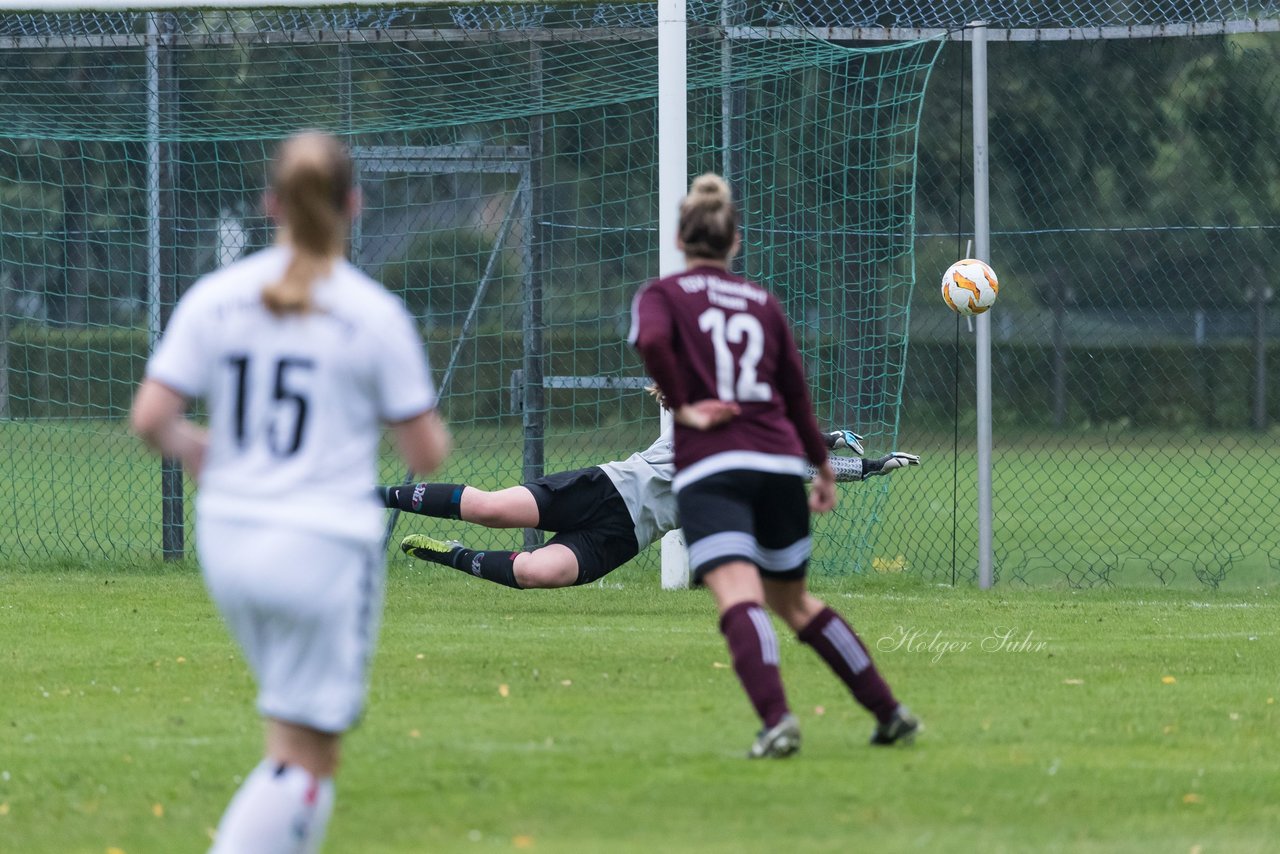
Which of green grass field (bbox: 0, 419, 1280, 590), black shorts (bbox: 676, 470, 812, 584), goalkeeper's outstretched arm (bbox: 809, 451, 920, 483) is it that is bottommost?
green grass field (bbox: 0, 419, 1280, 590)

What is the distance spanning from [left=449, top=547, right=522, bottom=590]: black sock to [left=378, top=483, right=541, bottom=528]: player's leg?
0.16 meters

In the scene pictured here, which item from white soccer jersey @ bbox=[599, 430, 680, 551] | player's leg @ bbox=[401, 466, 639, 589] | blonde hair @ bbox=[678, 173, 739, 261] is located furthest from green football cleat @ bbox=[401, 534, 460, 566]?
blonde hair @ bbox=[678, 173, 739, 261]

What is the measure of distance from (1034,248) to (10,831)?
23829 millimetres

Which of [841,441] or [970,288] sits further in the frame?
[970,288]

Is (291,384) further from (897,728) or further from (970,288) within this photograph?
(970,288)

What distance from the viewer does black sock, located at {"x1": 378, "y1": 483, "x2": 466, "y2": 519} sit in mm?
8695

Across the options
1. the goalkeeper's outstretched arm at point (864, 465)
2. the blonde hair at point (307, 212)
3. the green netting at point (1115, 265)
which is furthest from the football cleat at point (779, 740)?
the green netting at point (1115, 265)

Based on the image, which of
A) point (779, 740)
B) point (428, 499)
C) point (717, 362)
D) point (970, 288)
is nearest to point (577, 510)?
point (428, 499)

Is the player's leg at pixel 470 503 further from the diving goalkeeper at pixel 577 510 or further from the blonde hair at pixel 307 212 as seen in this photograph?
the blonde hair at pixel 307 212

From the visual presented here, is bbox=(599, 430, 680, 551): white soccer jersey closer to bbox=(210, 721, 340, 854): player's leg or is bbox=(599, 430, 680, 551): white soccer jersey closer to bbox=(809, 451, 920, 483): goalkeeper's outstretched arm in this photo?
bbox=(809, 451, 920, 483): goalkeeper's outstretched arm

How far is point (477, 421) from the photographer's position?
1434 centimetres

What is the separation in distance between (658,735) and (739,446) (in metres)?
1.02

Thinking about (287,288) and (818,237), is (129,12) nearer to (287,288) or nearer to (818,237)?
(818,237)

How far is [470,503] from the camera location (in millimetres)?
8680
